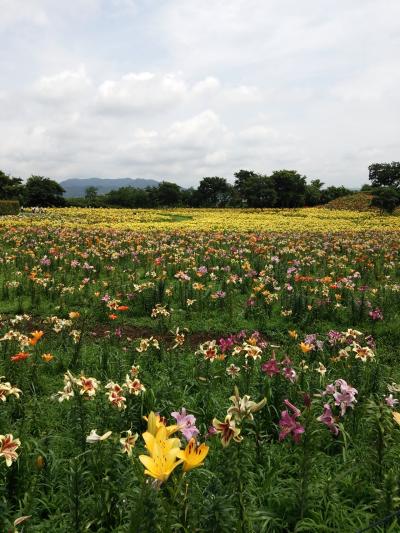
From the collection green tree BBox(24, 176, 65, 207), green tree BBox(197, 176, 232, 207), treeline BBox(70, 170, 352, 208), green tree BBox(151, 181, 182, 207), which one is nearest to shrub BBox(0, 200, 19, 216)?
green tree BBox(24, 176, 65, 207)

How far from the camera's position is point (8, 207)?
3356cm

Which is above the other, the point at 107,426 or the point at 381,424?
the point at 381,424

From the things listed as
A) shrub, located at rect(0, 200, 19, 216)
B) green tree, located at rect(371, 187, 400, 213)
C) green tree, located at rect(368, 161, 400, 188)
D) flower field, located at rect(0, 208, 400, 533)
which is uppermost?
green tree, located at rect(368, 161, 400, 188)

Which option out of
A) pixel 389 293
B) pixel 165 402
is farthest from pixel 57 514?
pixel 389 293

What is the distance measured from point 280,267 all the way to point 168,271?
3.08 meters

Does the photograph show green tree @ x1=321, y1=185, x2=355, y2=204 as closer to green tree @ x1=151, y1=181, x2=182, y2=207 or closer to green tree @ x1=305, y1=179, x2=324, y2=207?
green tree @ x1=305, y1=179, x2=324, y2=207

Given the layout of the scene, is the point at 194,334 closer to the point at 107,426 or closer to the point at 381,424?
the point at 107,426

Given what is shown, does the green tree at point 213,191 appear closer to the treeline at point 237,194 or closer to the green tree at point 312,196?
the treeline at point 237,194

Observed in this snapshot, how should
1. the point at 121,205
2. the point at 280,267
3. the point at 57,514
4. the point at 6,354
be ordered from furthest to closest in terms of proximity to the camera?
the point at 121,205 < the point at 280,267 < the point at 6,354 < the point at 57,514

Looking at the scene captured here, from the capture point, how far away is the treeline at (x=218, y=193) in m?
58.2

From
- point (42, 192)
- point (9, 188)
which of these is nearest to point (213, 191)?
point (42, 192)

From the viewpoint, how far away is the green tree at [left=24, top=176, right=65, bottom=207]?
57.9 meters

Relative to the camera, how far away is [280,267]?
11164 mm

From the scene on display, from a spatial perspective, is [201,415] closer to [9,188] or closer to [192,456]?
[192,456]
